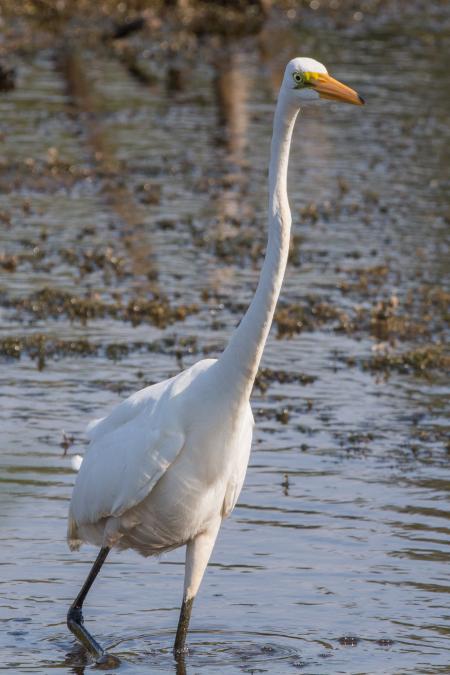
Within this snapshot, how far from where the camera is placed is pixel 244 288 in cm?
1299

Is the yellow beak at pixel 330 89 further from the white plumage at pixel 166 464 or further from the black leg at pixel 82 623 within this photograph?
the black leg at pixel 82 623

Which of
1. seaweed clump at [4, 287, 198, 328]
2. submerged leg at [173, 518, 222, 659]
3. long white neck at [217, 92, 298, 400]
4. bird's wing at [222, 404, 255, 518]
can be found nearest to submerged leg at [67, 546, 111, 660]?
submerged leg at [173, 518, 222, 659]

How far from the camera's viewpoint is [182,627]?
22.3 feet

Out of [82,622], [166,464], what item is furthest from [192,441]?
[82,622]

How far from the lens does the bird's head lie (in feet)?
19.7

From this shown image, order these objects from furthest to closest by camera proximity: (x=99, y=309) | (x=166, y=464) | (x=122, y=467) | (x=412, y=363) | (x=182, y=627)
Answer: (x=99, y=309) → (x=412, y=363) → (x=182, y=627) → (x=122, y=467) → (x=166, y=464)

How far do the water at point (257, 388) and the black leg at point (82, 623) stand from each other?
3.2 inches

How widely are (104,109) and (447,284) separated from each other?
9384 millimetres

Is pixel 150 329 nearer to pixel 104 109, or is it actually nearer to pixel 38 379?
pixel 38 379

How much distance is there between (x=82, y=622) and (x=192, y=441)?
4.31 feet

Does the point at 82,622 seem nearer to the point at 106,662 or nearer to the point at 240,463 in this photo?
the point at 106,662

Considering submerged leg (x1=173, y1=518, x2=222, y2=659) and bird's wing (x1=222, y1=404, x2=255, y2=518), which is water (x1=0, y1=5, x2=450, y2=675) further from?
bird's wing (x1=222, y1=404, x2=255, y2=518)

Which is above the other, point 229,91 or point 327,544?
point 229,91

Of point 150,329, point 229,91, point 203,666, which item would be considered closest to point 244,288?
point 150,329
